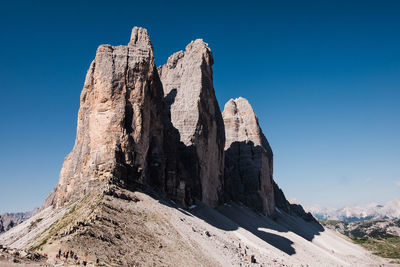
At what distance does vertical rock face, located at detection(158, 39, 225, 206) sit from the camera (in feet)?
212

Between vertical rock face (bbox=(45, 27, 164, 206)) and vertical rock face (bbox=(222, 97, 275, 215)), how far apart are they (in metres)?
42.1

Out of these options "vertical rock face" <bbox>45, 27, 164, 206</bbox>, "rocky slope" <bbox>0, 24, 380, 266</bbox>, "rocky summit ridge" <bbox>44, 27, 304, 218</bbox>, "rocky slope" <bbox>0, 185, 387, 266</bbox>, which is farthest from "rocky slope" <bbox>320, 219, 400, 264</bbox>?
"vertical rock face" <bbox>45, 27, 164, 206</bbox>

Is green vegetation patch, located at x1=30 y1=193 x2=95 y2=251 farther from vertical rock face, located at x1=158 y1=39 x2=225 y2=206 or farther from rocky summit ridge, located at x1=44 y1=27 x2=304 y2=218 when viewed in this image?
vertical rock face, located at x1=158 y1=39 x2=225 y2=206

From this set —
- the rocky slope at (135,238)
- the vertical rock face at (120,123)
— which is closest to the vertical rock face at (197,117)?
the vertical rock face at (120,123)

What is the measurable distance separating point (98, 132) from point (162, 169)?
13124 mm

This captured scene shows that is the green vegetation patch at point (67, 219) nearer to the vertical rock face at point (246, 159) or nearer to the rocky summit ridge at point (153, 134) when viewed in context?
the rocky summit ridge at point (153, 134)

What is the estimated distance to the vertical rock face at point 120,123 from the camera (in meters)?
38.8

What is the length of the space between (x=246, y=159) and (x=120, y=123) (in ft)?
200

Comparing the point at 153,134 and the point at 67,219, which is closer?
the point at 67,219

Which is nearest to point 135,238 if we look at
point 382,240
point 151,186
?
point 151,186

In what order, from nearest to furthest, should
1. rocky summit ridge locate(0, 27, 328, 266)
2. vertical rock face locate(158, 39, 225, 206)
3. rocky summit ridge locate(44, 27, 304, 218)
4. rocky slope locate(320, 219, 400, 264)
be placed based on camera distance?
rocky summit ridge locate(0, 27, 328, 266) → rocky summit ridge locate(44, 27, 304, 218) → vertical rock face locate(158, 39, 225, 206) → rocky slope locate(320, 219, 400, 264)

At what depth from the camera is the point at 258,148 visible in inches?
3824

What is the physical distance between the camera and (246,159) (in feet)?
317

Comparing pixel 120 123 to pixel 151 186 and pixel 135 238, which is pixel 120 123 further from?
pixel 135 238
